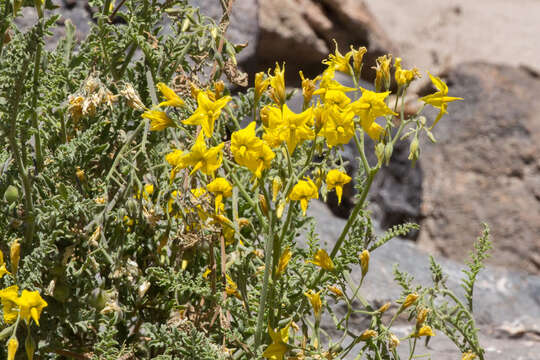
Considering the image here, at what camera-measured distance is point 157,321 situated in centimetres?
148

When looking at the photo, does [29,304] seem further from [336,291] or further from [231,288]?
[336,291]

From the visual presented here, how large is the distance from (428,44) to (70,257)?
6.45m

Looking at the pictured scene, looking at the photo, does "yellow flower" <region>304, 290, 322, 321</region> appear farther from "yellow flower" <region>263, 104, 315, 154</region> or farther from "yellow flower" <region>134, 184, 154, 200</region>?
"yellow flower" <region>134, 184, 154, 200</region>

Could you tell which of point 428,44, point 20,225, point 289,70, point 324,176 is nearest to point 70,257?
point 20,225

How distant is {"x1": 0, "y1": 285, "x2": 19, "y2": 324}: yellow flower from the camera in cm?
110

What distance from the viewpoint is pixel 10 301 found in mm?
1123

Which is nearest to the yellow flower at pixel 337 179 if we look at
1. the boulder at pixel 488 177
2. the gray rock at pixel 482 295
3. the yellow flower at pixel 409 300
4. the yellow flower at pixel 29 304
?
the yellow flower at pixel 409 300

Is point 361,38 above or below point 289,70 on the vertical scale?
above

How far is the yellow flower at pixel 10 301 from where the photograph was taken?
3.62 feet

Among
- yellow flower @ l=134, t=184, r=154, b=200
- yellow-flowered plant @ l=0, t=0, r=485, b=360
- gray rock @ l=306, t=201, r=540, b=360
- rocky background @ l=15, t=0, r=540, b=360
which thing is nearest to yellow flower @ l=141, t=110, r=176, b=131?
yellow-flowered plant @ l=0, t=0, r=485, b=360

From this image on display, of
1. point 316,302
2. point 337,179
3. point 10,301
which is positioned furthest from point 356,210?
point 10,301

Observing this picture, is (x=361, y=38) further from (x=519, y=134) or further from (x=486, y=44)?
(x=486, y=44)

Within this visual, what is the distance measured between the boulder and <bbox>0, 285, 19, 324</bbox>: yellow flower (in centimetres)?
440

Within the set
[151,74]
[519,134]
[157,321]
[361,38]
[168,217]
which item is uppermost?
[361,38]
